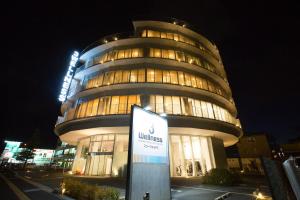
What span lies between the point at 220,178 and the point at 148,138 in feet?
40.0

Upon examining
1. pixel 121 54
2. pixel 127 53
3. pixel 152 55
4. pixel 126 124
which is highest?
pixel 127 53

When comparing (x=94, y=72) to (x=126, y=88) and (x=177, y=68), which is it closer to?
(x=126, y=88)

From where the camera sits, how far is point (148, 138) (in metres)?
8.77

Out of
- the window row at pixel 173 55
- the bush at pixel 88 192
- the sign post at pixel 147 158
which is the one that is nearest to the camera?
the sign post at pixel 147 158

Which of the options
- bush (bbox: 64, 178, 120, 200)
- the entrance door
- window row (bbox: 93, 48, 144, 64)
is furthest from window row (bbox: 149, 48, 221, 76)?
bush (bbox: 64, 178, 120, 200)

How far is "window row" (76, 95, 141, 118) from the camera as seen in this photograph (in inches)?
890

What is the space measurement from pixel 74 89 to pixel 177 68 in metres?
17.8

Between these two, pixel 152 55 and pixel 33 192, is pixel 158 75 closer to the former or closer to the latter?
pixel 152 55

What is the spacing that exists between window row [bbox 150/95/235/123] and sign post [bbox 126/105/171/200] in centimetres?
1238

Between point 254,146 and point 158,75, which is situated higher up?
point 158,75

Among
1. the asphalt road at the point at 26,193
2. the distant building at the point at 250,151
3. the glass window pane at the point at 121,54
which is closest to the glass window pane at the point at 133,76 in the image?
the glass window pane at the point at 121,54

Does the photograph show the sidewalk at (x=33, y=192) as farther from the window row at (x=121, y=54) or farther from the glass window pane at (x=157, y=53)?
the glass window pane at (x=157, y=53)

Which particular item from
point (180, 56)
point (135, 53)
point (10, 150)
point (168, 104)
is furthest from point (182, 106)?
point (10, 150)

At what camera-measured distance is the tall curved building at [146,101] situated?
22.9 metres
